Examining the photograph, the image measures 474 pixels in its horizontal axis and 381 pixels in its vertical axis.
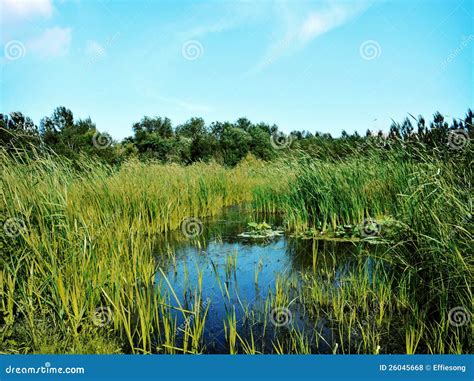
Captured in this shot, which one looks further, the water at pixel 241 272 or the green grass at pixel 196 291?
the water at pixel 241 272

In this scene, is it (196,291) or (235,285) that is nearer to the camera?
(196,291)

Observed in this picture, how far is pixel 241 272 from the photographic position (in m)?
5.07

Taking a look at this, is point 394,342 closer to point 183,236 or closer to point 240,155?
point 183,236

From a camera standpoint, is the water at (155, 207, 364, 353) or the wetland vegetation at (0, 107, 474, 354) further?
the water at (155, 207, 364, 353)

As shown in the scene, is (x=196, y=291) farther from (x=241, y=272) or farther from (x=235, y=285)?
(x=241, y=272)

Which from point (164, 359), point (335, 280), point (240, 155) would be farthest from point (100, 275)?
point (240, 155)

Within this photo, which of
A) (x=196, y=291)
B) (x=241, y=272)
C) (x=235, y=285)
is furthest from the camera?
(x=241, y=272)

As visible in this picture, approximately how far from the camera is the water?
3.54m

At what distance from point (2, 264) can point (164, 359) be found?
2033 mm

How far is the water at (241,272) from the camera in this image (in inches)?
139

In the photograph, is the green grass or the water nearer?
the green grass

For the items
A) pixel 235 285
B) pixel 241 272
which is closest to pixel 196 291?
pixel 235 285

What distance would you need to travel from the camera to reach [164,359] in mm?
2641

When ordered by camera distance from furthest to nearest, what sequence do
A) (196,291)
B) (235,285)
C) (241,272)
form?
(241,272) < (235,285) < (196,291)
